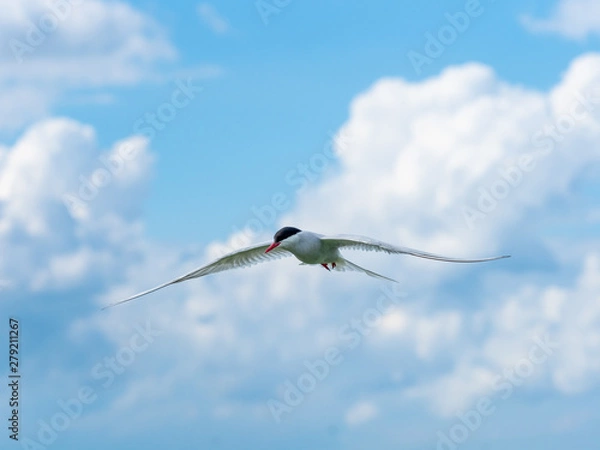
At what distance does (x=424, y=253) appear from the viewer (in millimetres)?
19250

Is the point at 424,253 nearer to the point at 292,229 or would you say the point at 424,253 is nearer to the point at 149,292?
the point at 292,229

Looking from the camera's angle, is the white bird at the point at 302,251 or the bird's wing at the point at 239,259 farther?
the bird's wing at the point at 239,259

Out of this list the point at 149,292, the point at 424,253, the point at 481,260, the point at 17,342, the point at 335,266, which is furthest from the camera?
the point at 17,342

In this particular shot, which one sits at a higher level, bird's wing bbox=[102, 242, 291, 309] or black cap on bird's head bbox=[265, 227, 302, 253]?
bird's wing bbox=[102, 242, 291, 309]

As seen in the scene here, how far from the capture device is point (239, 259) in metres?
22.5

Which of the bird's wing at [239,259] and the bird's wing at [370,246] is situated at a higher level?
the bird's wing at [239,259]

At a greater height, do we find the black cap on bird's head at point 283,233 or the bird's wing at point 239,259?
the bird's wing at point 239,259

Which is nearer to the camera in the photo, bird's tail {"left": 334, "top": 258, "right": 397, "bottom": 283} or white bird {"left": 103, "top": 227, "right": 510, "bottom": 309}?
white bird {"left": 103, "top": 227, "right": 510, "bottom": 309}

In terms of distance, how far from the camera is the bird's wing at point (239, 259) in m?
22.1

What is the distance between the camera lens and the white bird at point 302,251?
20.7 metres

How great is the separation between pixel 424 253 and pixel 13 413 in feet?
37.2

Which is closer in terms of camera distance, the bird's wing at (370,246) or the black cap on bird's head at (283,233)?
the bird's wing at (370,246)

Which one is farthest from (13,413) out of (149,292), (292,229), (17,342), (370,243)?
(370,243)

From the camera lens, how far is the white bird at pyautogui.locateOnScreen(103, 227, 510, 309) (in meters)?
20.7
